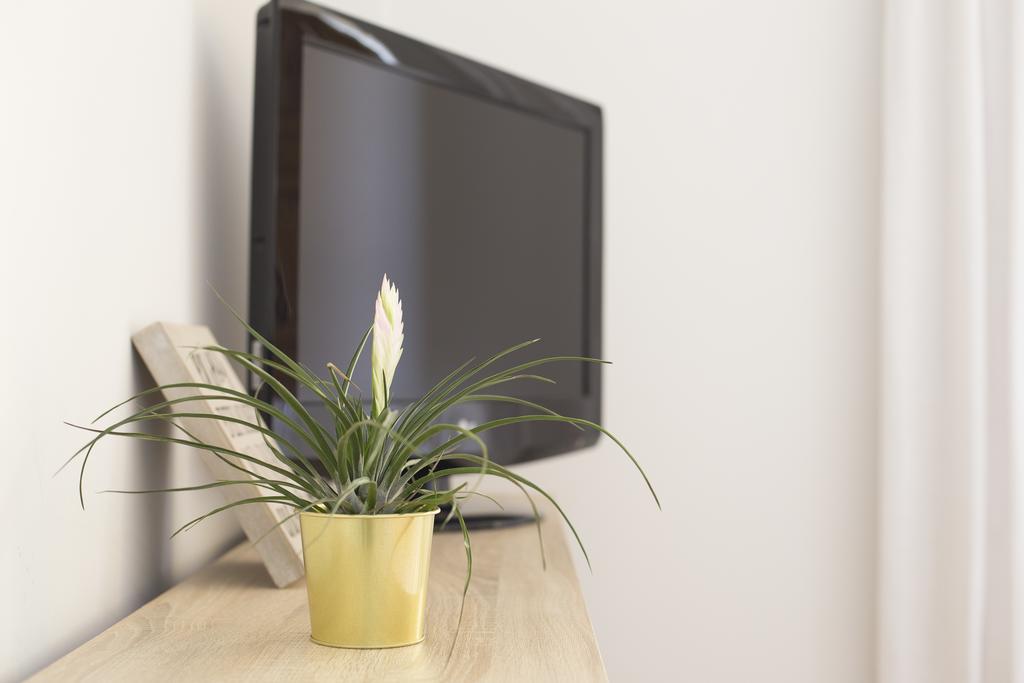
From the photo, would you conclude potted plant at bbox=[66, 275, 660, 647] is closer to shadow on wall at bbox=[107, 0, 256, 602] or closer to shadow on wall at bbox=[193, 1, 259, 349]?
shadow on wall at bbox=[107, 0, 256, 602]

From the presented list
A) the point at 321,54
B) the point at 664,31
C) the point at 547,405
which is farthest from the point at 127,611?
the point at 664,31

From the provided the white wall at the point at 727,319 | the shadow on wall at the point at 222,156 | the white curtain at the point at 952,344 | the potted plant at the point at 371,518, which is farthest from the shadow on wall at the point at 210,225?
the white curtain at the point at 952,344

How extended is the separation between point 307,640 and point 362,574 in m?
0.08

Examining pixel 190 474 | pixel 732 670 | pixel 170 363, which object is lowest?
pixel 732 670

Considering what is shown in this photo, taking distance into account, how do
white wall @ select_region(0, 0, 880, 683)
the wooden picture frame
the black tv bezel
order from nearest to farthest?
the wooden picture frame
the black tv bezel
white wall @ select_region(0, 0, 880, 683)

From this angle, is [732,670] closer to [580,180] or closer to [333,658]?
[580,180]

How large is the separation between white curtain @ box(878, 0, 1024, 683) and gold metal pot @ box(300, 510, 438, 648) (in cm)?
140

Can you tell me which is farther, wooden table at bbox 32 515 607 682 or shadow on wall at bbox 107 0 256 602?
shadow on wall at bbox 107 0 256 602

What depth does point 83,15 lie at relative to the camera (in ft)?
2.51

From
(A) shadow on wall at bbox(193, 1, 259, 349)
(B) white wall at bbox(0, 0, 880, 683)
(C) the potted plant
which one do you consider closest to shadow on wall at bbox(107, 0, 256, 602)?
(A) shadow on wall at bbox(193, 1, 259, 349)

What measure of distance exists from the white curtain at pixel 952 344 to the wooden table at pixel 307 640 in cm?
109

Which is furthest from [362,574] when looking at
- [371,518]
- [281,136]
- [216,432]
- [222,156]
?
[222,156]

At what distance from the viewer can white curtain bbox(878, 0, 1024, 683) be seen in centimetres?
171

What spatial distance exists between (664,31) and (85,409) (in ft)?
4.99
